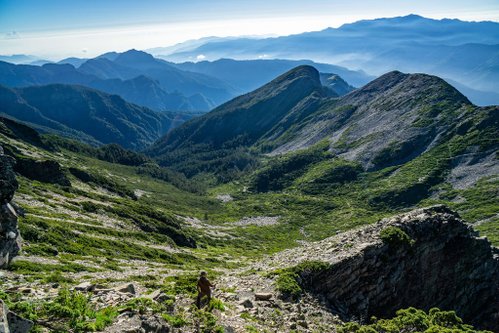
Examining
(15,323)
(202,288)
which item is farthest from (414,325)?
(15,323)

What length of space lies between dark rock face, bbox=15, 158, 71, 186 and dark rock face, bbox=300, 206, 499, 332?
88070 mm

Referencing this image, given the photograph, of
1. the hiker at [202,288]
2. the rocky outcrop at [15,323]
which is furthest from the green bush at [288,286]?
the rocky outcrop at [15,323]

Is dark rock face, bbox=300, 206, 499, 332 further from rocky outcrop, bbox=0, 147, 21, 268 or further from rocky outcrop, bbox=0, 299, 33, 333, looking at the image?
rocky outcrop, bbox=0, 147, 21, 268

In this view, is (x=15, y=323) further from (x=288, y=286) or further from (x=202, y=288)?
(x=288, y=286)

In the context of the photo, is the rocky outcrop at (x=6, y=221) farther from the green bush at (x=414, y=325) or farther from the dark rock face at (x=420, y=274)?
the green bush at (x=414, y=325)

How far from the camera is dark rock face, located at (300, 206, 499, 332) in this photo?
36.3m

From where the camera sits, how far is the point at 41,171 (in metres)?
104

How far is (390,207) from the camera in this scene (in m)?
190

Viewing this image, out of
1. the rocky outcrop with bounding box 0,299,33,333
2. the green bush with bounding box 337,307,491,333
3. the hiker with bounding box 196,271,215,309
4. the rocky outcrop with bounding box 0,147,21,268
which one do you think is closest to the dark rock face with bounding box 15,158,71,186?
the rocky outcrop with bounding box 0,147,21,268

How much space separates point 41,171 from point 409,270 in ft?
317

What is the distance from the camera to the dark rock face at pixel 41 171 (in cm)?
10188

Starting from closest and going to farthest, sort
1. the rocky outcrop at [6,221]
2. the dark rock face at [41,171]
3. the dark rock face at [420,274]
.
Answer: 1. the rocky outcrop at [6,221]
2. the dark rock face at [420,274]
3. the dark rock face at [41,171]

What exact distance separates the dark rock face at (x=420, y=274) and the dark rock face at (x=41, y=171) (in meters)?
88.1

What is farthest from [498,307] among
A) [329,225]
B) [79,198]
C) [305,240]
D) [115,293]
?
[329,225]
